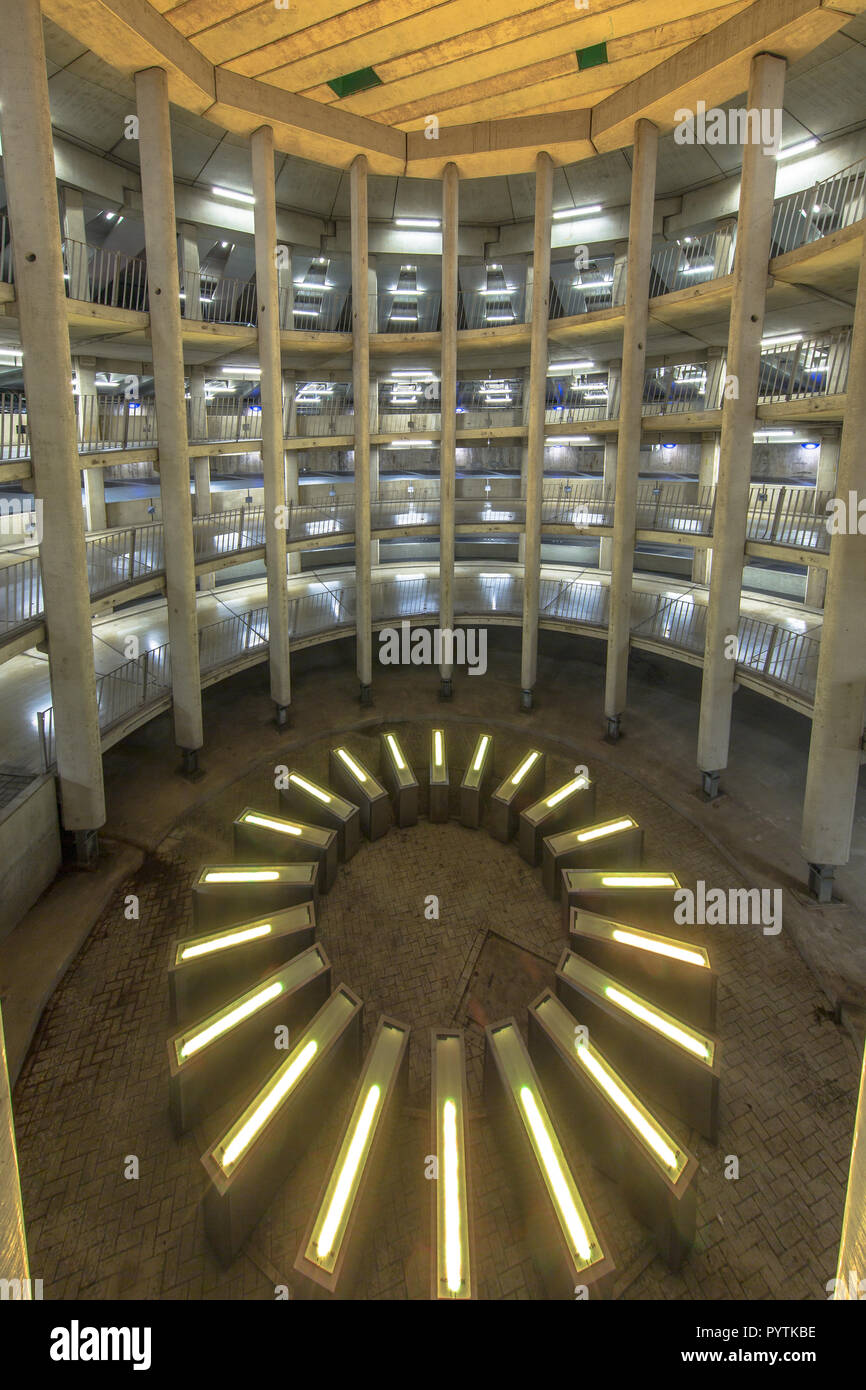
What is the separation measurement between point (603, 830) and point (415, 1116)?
15.3 ft

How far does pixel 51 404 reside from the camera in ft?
28.9

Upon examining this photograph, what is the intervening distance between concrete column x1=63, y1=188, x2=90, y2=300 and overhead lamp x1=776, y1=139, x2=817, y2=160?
12.1 meters

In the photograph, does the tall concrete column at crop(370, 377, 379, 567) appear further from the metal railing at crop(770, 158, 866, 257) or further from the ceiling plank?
the metal railing at crop(770, 158, 866, 257)

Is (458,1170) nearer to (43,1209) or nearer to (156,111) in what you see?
(43,1209)

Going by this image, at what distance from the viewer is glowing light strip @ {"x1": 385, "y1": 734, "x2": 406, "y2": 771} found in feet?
39.2

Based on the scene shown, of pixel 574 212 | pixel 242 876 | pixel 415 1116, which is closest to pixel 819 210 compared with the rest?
pixel 574 212

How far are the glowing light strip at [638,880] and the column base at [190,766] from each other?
7.18 meters

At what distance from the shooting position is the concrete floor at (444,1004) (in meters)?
5.87

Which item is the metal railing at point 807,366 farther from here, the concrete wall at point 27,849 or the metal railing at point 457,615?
the concrete wall at point 27,849

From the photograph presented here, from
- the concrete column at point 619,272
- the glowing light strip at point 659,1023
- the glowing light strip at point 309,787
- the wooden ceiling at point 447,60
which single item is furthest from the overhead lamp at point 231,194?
the glowing light strip at point 659,1023

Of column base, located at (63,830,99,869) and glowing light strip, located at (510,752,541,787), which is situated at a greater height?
glowing light strip, located at (510,752,541,787)

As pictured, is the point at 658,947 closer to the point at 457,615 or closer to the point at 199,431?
the point at 457,615

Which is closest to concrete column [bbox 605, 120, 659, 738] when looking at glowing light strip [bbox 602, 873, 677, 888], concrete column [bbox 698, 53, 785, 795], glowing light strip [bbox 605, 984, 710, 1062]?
concrete column [bbox 698, 53, 785, 795]

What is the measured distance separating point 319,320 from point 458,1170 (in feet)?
65.2
